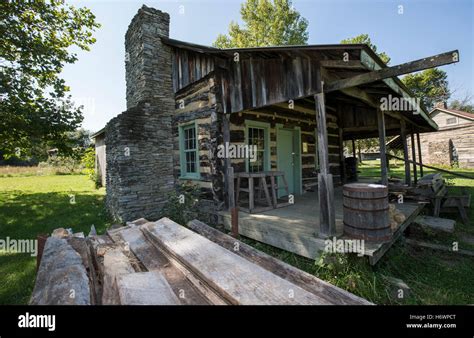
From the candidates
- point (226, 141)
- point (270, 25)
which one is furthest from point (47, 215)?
point (270, 25)

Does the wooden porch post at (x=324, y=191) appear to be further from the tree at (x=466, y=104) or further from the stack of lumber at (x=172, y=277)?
the tree at (x=466, y=104)

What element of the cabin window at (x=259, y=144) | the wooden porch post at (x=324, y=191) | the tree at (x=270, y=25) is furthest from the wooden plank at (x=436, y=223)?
the tree at (x=270, y=25)

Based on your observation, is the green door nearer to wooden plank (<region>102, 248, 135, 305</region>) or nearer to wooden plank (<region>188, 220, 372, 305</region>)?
wooden plank (<region>188, 220, 372, 305</region>)

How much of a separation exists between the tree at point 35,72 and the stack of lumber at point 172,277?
9.35 m

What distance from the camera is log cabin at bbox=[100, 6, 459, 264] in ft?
14.1

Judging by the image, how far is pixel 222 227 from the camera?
610 cm

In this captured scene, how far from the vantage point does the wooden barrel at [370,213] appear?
363cm

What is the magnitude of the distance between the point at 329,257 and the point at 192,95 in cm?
617

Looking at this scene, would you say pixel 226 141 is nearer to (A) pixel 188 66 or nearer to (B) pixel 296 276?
(A) pixel 188 66

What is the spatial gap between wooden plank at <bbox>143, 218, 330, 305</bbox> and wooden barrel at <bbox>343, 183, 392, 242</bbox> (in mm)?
2299

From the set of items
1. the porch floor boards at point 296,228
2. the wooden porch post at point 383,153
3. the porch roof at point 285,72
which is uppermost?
the porch roof at point 285,72

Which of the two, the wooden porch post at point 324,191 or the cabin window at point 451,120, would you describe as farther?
the cabin window at point 451,120

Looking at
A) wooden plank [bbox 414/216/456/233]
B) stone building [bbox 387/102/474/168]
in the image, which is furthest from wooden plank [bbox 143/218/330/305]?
stone building [bbox 387/102/474/168]
